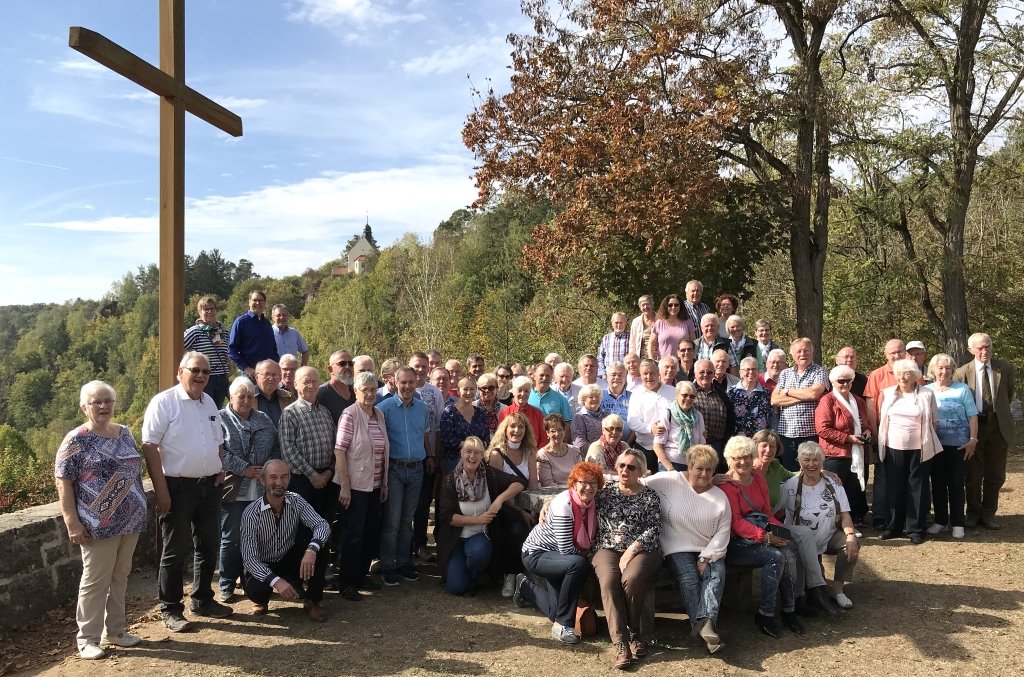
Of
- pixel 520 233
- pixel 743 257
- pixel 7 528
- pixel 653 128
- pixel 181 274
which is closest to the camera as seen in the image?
pixel 7 528

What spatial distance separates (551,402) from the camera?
676 cm

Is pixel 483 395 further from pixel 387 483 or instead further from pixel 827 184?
pixel 827 184

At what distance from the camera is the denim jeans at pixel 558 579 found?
199 inches

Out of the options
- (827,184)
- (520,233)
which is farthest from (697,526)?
(520,233)

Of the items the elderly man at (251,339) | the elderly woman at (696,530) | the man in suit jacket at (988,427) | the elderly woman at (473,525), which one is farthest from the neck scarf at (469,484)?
the man in suit jacket at (988,427)

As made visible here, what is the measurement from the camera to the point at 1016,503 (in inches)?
325

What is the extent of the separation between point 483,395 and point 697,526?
216 centimetres

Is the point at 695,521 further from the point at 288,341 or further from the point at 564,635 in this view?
the point at 288,341

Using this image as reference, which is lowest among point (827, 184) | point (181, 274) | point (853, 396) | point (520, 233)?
point (853, 396)

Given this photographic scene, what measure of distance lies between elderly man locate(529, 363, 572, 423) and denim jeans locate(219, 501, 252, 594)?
97.7 inches

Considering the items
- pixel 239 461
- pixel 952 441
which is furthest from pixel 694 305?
pixel 239 461

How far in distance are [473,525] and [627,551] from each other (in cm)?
134

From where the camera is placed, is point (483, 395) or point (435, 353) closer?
point (483, 395)

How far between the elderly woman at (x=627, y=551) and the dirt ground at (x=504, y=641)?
16cm
